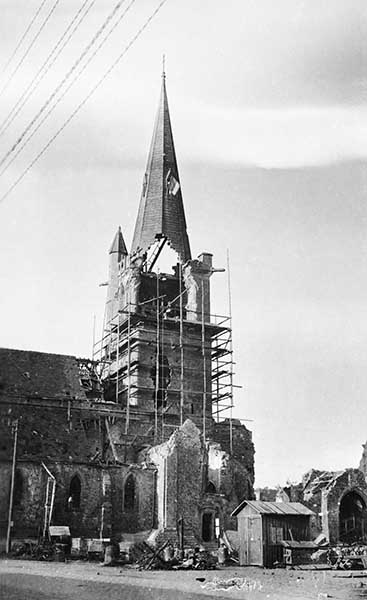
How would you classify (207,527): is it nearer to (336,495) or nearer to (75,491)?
(75,491)

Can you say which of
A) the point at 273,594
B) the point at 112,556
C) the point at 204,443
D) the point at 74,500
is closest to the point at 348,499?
the point at 204,443

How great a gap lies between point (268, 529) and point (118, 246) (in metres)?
28.9

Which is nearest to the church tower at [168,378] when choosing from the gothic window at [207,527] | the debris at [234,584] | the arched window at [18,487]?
the gothic window at [207,527]

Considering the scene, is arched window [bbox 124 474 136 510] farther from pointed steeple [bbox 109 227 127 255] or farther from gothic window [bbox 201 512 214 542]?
pointed steeple [bbox 109 227 127 255]

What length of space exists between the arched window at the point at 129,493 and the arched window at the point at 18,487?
5.90 m

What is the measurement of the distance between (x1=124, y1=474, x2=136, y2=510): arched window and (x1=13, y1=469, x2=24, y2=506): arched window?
5897mm

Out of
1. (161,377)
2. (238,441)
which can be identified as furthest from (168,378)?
(238,441)

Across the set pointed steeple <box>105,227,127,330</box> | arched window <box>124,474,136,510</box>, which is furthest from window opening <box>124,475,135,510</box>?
pointed steeple <box>105,227,127,330</box>

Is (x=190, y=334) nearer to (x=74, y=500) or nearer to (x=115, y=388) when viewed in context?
(x=115, y=388)

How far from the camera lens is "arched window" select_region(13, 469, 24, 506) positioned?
3494 cm

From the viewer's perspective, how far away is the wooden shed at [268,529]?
29578 mm

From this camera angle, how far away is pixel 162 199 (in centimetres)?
5194

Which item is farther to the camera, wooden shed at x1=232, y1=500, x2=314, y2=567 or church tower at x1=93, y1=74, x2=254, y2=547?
church tower at x1=93, y1=74, x2=254, y2=547

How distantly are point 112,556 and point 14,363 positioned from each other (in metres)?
19.4
